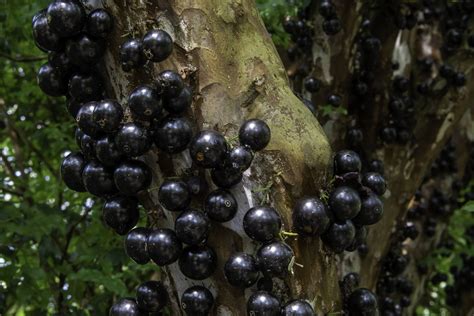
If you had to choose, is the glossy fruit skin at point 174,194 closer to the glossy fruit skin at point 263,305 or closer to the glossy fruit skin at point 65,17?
the glossy fruit skin at point 263,305

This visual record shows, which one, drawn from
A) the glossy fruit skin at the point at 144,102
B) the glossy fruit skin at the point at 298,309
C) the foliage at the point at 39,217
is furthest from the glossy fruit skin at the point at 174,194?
the foliage at the point at 39,217

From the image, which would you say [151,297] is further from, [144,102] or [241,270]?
[144,102]

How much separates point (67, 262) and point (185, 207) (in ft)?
7.39

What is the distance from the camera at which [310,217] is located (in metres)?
1.87

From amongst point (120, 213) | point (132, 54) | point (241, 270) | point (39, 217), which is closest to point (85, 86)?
point (132, 54)

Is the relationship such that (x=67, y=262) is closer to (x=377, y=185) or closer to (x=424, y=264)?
(x=377, y=185)

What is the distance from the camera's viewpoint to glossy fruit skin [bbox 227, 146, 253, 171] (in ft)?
6.00

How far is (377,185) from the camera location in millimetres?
2213

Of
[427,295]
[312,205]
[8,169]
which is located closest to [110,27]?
[312,205]

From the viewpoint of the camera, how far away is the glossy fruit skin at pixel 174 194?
184cm

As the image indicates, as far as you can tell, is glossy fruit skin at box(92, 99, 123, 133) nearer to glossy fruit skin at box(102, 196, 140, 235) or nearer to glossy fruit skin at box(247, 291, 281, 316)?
glossy fruit skin at box(102, 196, 140, 235)

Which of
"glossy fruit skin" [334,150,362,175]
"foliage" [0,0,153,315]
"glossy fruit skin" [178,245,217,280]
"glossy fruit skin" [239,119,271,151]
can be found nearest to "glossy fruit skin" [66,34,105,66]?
"glossy fruit skin" [239,119,271,151]

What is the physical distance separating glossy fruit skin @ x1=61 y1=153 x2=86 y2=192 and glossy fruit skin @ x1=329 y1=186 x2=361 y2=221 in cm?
96

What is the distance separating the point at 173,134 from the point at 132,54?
32 cm
